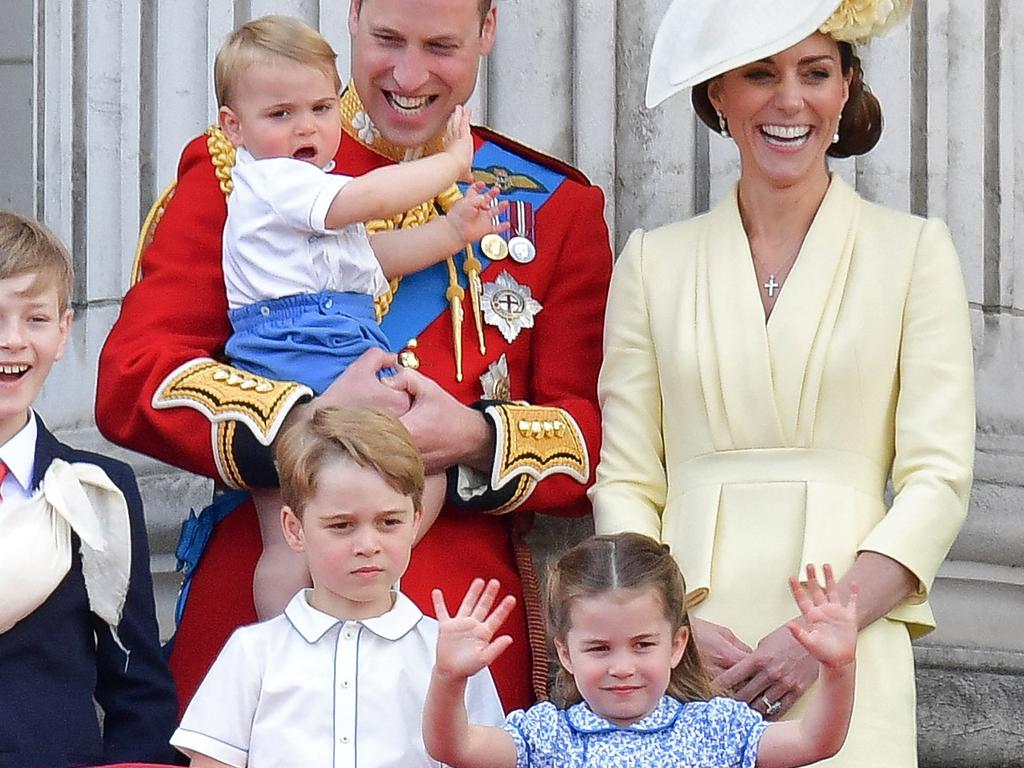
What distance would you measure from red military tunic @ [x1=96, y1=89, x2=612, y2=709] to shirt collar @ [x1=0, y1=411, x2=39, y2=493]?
1.17 feet

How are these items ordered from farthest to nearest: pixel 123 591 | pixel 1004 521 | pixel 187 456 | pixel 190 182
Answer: pixel 1004 521
pixel 190 182
pixel 187 456
pixel 123 591

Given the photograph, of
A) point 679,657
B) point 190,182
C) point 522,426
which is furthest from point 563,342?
point 679,657

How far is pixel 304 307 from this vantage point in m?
4.34

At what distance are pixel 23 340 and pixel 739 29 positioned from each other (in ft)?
4.10

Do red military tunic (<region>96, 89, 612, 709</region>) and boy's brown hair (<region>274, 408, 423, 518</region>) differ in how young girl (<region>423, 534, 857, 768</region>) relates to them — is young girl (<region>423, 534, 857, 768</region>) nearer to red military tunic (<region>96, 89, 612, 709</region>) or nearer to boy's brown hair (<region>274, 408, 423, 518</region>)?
boy's brown hair (<region>274, 408, 423, 518</region>)

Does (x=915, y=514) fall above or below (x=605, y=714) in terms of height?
above

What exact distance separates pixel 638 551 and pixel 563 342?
0.89m

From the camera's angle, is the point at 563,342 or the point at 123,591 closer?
the point at 123,591

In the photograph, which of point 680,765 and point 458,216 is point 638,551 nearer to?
point 680,765

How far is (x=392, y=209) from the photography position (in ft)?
14.4

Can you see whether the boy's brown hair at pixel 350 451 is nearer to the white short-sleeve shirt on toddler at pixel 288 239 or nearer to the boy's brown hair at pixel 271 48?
the white short-sleeve shirt on toddler at pixel 288 239

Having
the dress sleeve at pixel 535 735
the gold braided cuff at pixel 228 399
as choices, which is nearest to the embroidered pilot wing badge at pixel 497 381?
the gold braided cuff at pixel 228 399

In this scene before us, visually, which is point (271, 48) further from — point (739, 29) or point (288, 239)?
point (739, 29)

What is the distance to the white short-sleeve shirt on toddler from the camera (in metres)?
4.32
